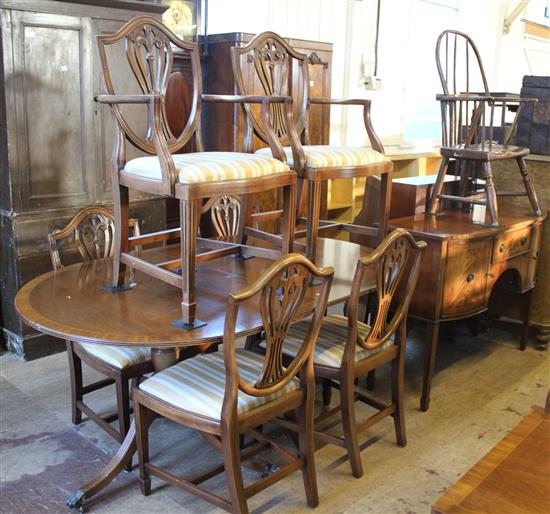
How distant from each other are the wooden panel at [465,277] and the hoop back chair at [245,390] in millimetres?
888

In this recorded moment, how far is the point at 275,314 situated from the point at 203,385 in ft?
1.15

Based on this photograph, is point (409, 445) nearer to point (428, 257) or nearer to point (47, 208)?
point (428, 257)

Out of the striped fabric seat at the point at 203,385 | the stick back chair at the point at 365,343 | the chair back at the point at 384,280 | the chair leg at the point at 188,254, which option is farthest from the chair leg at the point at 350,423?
the chair leg at the point at 188,254

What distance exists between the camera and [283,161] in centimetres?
241

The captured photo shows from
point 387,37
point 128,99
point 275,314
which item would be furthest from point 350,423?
point 387,37

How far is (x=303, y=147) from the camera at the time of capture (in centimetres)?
273

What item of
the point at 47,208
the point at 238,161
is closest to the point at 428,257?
the point at 238,161

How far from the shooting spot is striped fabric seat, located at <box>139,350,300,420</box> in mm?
1940

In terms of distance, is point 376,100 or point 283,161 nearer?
point 283,161

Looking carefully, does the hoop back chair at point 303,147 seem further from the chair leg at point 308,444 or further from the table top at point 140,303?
the chair leg at point 308,444

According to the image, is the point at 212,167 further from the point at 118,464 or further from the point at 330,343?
the point at 118,464

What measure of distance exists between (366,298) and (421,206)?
55 cm

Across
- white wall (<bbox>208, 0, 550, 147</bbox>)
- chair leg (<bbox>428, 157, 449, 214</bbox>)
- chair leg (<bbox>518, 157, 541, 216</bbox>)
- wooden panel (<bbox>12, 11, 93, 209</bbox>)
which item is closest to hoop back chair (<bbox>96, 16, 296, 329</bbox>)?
wooden panel (<bbox>12, 11, 93, 209</bbox>)

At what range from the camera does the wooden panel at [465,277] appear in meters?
2.88
